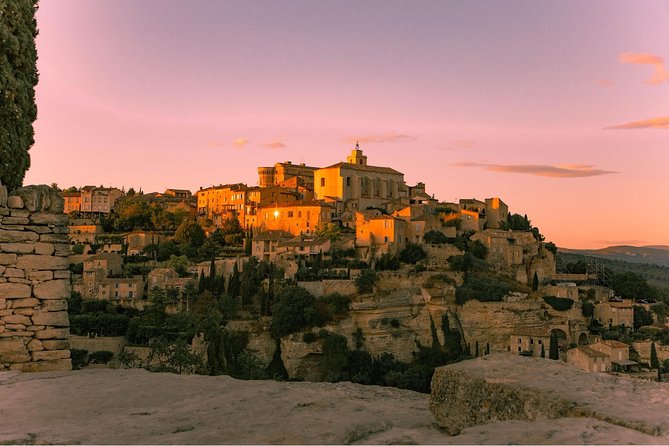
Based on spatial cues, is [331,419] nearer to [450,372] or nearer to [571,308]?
[450,372]

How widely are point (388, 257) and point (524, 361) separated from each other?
4127cm

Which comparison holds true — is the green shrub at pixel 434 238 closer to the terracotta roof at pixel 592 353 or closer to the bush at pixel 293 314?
the bush at pixel 293 314

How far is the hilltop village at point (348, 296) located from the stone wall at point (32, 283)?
18740 millimetres

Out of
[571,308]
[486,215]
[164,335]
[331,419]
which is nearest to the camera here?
[331,419]

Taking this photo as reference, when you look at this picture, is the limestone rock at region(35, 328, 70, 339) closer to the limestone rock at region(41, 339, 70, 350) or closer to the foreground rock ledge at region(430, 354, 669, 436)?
the limestone rock at region(41, 339, 70, 350)

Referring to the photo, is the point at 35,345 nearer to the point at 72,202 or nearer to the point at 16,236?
the point at 16,236

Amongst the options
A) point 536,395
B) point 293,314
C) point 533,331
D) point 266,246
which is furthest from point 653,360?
point 536,395

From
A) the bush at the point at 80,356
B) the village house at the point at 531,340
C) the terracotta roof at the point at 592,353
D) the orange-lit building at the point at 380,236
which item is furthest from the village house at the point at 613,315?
the bush at the point at 80,356

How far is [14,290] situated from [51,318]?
44 cm

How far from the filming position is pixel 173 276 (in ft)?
153

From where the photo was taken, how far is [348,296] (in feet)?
140

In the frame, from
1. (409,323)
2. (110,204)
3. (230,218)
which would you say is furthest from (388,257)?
(110,204)

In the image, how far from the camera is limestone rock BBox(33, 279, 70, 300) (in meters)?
6.35

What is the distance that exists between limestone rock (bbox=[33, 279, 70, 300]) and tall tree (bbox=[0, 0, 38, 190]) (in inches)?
52.1
